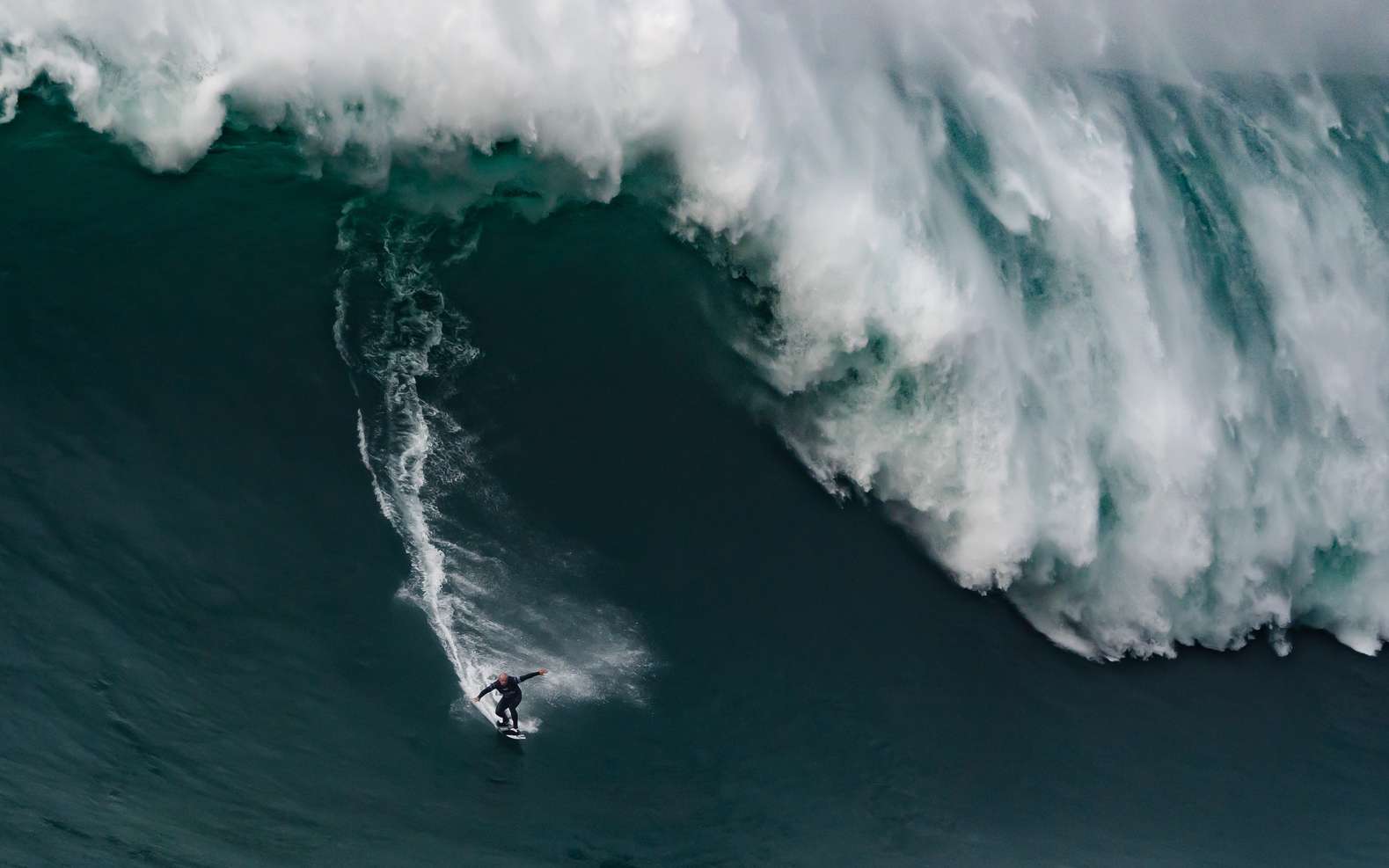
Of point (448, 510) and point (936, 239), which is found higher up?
point (936, 239)

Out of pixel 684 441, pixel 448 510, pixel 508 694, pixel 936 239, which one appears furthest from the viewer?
pixel 936 239

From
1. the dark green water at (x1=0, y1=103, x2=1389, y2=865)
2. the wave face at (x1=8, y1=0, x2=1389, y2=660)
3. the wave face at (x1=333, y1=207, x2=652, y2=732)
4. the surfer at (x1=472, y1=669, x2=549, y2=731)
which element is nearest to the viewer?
the dark green water at (x1=0, y1=103, x2=1389, y2=865)

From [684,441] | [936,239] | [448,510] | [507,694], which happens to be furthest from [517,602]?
[936,239]

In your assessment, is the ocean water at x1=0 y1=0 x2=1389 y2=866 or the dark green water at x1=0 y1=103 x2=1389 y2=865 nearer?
the dark green water at x1=0 y1=103 x2=1389 y2=865

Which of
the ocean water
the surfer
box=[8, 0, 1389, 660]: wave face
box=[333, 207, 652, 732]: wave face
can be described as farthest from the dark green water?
box=[8, 0, 1389, 660]: wave face

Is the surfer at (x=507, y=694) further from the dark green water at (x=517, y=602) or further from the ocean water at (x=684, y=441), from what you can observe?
the dark green water at (x=517, y=602)

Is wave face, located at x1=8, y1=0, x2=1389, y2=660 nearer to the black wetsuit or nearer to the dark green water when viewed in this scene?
the dark green water

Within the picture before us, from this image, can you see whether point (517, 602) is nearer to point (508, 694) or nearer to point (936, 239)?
point (508, 694)
